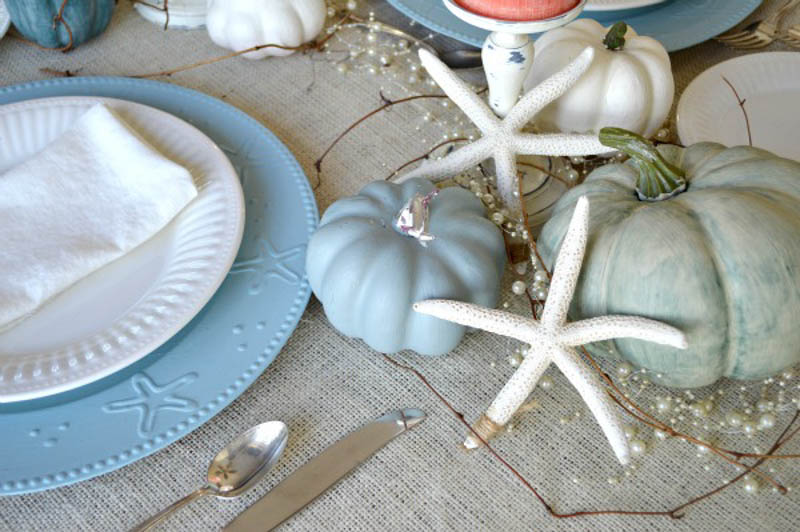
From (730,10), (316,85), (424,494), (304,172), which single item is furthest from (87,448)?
(730,10)

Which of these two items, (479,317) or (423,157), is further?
(423,157)

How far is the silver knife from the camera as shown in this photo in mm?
563

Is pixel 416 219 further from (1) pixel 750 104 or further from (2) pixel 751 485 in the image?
(1) pixel 750 104

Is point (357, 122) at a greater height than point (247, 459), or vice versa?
point (357, 122)

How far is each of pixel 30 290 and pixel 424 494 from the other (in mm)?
376

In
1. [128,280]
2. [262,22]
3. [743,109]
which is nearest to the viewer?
[128,280]

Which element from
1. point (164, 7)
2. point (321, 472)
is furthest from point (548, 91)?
point (164, 7)

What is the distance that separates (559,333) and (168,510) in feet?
1.06

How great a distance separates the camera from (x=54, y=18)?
93 centimetres

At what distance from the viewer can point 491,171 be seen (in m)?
0.79

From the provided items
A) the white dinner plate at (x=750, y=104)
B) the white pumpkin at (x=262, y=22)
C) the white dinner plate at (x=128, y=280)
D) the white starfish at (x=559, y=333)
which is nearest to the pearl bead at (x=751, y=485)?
the white starfish at (x=559, y=333)

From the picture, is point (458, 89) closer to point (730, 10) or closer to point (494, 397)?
point (494, 397)

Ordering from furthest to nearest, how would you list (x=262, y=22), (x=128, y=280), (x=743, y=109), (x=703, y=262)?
(x=262, y=22) < (x=743, y=109) < (x=128, y=280) < (x=703, y=262)

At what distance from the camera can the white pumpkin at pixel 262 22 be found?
91 cm
